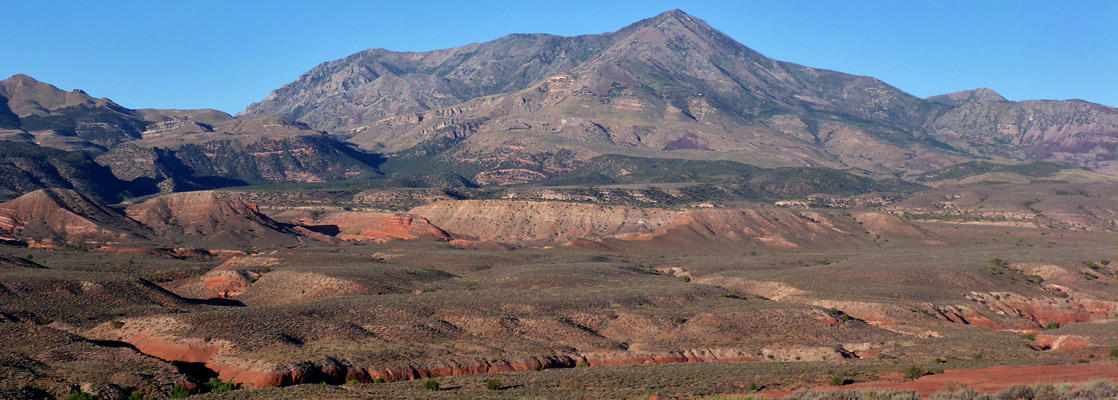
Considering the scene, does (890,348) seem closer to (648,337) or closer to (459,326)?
(648,337)

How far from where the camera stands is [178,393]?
40.5m

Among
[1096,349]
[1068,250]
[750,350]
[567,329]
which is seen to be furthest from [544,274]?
[1068,250]

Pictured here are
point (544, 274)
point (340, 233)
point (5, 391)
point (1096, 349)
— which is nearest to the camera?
point (5, 391)

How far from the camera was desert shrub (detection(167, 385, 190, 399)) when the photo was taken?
1582 inches

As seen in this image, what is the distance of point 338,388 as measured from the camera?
4019 cm

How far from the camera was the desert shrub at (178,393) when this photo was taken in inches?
1582

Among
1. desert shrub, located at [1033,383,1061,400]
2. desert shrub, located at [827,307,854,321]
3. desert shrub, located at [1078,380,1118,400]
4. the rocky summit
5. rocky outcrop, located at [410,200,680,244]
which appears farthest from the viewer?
rocky outcrop, located at [410,200,680,244]

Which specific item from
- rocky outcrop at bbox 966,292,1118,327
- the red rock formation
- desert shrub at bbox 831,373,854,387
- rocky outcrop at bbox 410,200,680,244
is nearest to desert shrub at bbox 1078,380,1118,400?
desert shrub at bbox 831,373,854,387

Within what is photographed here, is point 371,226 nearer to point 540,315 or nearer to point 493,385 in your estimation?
point 540,315

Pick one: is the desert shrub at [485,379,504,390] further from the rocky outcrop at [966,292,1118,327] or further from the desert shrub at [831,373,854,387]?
the rocky outcrop at [966,292,1118,327]

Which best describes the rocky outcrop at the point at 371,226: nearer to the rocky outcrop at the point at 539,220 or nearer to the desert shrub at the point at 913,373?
the rocky outcrop at the point at 539,220

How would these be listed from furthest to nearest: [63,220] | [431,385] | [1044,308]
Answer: [63,220] → [1044,308] → [431,385]

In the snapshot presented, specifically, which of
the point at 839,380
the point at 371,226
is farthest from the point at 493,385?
the point at 371,226

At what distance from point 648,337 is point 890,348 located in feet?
48.0
